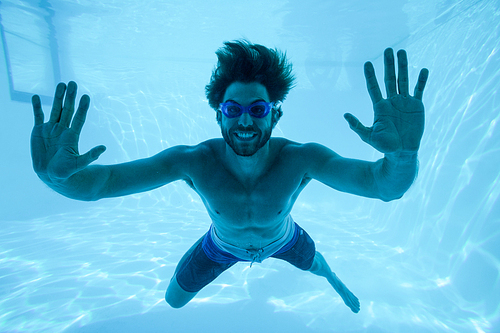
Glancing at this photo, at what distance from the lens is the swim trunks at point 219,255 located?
7.83ft

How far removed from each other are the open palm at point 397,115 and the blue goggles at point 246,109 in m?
0.70

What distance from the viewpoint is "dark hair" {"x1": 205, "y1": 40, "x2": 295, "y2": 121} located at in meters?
1.96

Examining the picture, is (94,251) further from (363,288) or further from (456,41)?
(456,41)

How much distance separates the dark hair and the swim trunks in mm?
1273

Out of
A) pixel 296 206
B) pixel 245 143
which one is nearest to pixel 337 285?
pixel 245 143

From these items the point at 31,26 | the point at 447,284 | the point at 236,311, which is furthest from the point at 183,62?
the point at 447,284

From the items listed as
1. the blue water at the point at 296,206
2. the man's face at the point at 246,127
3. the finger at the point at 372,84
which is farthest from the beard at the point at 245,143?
the blue water at the point at 296,206

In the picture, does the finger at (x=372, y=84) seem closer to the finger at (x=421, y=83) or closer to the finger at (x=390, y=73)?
the finger at (x=390, y=73)

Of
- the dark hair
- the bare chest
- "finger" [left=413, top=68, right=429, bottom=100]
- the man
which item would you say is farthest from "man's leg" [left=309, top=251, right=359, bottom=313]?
"finger" [left=413, top=68, right=429, bottom=100]

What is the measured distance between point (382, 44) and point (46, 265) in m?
9.91

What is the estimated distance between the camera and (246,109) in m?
1.78

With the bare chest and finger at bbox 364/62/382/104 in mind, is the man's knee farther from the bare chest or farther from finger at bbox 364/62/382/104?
finger at bbox 364/62/382/104

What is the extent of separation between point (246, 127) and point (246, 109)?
0.16 meters

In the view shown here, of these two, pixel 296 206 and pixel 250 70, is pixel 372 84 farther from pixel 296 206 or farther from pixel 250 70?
pixel 296 206
